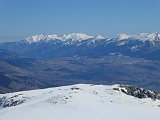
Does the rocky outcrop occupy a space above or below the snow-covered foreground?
below

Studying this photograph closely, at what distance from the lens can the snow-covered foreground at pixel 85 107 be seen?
69.4m

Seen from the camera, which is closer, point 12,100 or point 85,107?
point 85,107

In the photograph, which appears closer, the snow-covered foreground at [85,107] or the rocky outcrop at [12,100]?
the snow-covered foreground at [85,107]

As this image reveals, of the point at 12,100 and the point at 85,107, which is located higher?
the point at 85,107

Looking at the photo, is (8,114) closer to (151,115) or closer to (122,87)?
(151,115)

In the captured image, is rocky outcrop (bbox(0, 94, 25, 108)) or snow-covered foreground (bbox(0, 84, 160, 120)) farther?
rocky outcrop (bbox(0, 94, 25, 108))

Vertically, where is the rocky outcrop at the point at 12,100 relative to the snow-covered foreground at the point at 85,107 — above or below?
below

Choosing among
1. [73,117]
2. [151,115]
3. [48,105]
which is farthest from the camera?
[48,105]

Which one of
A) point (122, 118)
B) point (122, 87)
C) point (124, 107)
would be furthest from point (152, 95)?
point (122, 118)

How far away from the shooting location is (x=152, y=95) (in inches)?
3797

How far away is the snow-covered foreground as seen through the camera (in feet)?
228

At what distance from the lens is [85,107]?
78.4m

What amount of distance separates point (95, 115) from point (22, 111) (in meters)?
13.0

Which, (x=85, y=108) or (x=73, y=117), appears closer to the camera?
(x=73, y=117)
